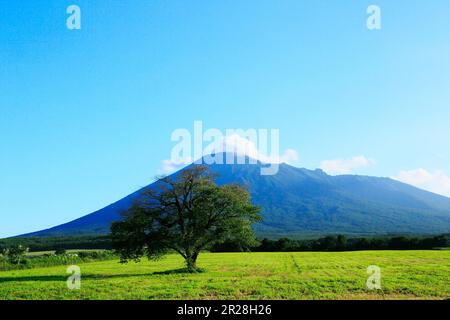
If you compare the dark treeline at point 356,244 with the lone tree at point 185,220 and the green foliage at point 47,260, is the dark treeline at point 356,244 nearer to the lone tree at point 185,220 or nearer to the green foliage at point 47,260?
the green foliage at point 47,260

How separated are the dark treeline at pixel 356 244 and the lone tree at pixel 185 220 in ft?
204

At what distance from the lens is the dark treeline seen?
106 metres

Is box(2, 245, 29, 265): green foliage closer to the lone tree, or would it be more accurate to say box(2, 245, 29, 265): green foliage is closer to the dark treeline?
the lone tree

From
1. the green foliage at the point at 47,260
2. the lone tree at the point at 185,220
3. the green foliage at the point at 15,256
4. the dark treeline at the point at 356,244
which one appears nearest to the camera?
the lone tree at the point at 185,220

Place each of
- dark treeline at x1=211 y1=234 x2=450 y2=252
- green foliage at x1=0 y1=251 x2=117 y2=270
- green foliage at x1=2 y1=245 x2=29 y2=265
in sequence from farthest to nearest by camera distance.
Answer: dark treeline at x1=211 y1=234 x2=450 y2=252 → green foliage at x1=2 y1=245 x2=29 y2=265 → green foliage at x1=0 y1=251 x2=117 y2=270

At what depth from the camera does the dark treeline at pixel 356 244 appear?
106m

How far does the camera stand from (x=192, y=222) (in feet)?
159

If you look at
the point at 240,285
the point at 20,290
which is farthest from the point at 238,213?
the point at 20,290

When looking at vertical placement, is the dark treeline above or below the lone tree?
below

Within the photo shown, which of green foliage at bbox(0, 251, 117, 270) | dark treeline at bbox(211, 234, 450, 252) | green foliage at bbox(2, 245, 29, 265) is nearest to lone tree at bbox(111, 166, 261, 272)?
green foliage at bbox(0, 251, 117, 270)

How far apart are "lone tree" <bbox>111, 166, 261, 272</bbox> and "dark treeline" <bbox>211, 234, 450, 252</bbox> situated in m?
62.1

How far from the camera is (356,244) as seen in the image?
367ft

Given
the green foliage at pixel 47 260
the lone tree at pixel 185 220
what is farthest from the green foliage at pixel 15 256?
the lone tree at pixel 185 220
